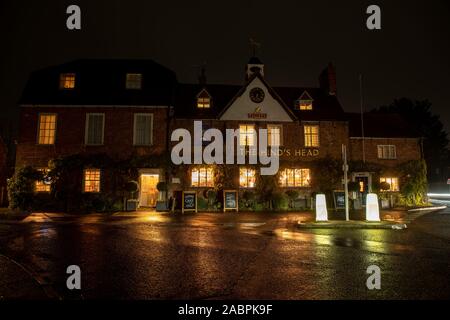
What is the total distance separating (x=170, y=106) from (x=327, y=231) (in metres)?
15.4

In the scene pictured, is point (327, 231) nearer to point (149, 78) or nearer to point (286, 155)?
point (286, 155)

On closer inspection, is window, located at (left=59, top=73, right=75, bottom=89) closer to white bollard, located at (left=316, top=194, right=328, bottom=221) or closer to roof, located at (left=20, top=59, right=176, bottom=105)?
roof, located at (left=20, top=59, right=176, bottom=105)

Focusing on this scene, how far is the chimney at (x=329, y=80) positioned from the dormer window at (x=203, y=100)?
463 inches

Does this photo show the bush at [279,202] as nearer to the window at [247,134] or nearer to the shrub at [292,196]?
the shrub at [292,196]

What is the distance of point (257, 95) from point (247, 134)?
10.7 feet

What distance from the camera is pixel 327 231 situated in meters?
12.4

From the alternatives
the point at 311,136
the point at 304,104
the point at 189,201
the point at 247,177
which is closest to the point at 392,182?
the point at 311,136

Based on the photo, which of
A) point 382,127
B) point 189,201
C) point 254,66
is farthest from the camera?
point 382,127

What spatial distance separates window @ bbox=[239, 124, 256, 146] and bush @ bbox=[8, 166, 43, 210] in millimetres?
14747

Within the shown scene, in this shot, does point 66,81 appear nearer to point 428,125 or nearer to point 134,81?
point 134,81

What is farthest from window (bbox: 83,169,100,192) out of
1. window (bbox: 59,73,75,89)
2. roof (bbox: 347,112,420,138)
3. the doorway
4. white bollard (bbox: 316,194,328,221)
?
roof (bbox: 347,112,420,138)

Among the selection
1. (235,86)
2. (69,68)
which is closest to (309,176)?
(235,86)

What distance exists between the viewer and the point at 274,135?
24.2 metres

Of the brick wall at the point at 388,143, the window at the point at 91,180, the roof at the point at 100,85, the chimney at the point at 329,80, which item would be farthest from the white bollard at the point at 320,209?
the chimney at the point at 329,80
